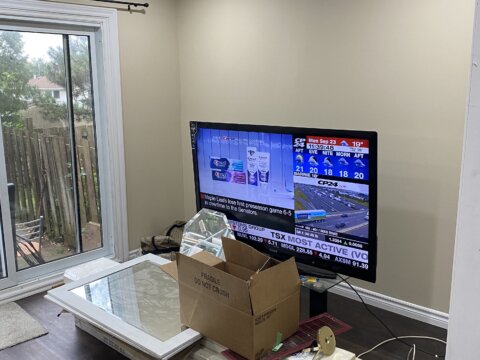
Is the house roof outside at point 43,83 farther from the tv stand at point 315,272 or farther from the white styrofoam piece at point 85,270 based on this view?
the tv stand at point 315,272

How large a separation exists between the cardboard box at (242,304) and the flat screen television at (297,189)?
1.46 ft

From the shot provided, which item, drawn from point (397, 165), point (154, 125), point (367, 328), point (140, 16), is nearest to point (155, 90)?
point (154, 125)

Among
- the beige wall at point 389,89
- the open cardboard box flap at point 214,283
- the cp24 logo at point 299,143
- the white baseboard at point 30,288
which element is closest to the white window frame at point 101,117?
the white baseboard at point 30,288

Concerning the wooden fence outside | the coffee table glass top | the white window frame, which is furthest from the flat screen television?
the wooden fence outside

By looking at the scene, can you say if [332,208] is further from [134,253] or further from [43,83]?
[43,83]

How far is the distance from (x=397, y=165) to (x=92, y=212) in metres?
2.32

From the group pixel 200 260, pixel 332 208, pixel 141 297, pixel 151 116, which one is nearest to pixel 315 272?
pixel 332 208

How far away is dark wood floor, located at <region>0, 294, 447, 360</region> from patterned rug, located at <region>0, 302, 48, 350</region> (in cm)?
4

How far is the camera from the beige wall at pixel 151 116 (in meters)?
3.52

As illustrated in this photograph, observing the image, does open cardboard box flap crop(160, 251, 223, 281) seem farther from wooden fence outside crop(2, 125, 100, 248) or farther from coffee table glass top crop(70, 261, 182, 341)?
wooden fence outside crop(2, 125, 100, 248)

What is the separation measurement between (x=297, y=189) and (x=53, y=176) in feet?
6.44

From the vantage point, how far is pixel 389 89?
8.86ft

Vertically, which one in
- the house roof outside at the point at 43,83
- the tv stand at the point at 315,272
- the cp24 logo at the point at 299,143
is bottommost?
the tv stand at the point at 315,272

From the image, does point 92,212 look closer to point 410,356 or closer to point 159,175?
point 159,175
